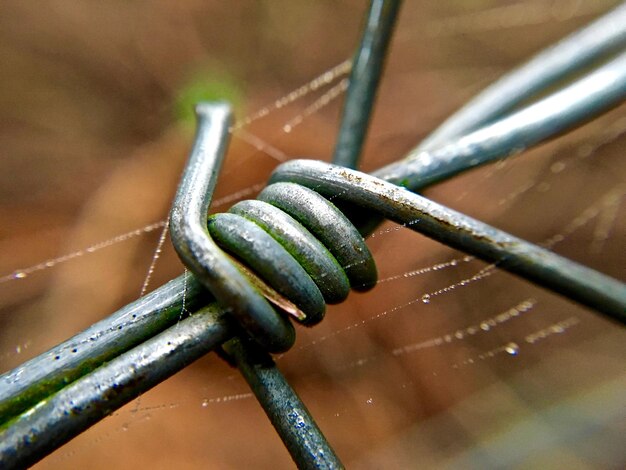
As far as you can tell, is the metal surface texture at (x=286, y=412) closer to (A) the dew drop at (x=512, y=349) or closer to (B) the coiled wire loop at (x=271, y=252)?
(B) the coiled wire loop at (x=271, y=252)

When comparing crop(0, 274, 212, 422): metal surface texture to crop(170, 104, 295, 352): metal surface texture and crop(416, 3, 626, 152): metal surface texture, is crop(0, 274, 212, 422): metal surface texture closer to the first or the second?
crop(170, 104, 295, 352): metal surface texture

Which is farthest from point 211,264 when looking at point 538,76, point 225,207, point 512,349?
point 512,349

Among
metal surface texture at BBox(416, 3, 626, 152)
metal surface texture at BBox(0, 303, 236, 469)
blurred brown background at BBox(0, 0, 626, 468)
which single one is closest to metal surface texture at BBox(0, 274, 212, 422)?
metal surface texture at BBox(0, 303, 236, 469)

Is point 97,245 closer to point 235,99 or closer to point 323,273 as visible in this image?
point 235,99

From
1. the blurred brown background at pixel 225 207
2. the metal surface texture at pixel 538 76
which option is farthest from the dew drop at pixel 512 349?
the metal surface texture at pixel 538 76

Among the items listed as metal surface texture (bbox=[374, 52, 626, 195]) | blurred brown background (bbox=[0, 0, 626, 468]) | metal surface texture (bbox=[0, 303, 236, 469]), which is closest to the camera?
metal surface texture (bbox=[0, 303, 236, 469])

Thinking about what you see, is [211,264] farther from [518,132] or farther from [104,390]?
[518,132]
